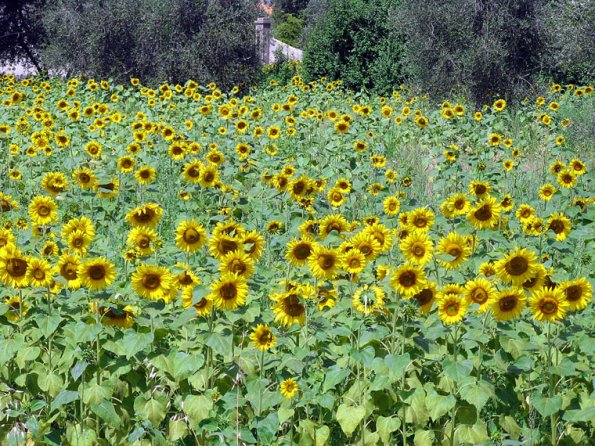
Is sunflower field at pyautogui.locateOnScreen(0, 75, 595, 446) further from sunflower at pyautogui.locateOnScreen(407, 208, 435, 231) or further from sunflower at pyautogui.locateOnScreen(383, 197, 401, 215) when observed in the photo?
sunflower at pyautogui.locateOnScreen(383, 197, 401, 215)

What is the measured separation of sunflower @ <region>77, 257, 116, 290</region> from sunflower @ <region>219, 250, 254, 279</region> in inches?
17.8

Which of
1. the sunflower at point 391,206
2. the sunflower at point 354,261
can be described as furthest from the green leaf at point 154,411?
the sunflower at point 391,206

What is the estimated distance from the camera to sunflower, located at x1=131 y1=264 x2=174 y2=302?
11.3 feet

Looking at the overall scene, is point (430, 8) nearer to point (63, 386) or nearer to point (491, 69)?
point (491, 69)

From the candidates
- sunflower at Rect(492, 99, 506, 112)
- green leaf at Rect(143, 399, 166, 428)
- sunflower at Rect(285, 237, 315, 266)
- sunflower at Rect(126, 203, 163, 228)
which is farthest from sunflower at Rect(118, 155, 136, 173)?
sunflower at Rect(492, 99, 506, 112)

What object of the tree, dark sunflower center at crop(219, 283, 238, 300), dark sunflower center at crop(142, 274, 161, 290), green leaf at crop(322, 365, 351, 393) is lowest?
the tree

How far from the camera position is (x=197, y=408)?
3.30 m

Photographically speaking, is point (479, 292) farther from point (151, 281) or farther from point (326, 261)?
point (151, 281)

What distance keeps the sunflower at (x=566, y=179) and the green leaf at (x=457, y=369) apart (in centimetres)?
316

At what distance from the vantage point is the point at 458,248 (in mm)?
3662

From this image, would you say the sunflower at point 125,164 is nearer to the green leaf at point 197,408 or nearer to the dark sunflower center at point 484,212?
the dark sunflower center at point 484,212

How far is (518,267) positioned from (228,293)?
110cm

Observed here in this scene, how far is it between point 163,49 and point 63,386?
16565 millimetres

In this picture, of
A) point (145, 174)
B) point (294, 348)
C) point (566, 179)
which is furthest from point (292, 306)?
point (566, 179)
